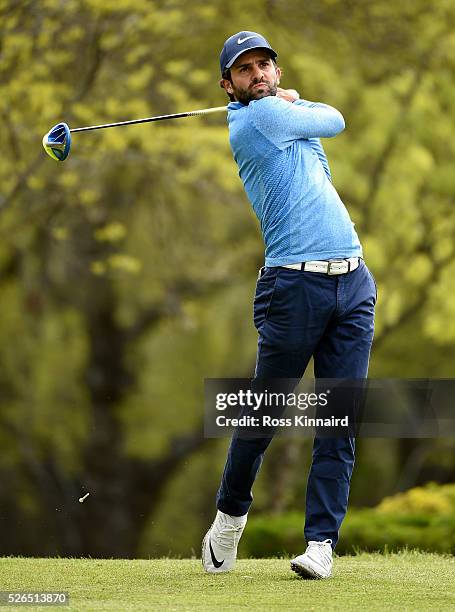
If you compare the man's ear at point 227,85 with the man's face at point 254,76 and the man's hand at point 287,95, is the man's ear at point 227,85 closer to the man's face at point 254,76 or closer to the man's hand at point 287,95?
the man's face at point 254,76

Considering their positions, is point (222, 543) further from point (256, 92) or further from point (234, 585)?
point (256, 92)

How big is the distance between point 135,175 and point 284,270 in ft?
38.8

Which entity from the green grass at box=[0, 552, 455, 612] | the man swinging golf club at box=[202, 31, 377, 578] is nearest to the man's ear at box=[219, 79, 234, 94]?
the man swinging golf club at box=[202, 31, 377, 578]

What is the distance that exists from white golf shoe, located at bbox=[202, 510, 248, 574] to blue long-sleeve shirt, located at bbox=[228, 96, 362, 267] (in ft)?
3.89

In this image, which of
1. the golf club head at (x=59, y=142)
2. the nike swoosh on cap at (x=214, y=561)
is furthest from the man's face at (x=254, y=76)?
the nike swoosh on cap at (x=214, y=561)

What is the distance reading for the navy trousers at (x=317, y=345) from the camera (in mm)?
5129

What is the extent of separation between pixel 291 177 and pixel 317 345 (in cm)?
75

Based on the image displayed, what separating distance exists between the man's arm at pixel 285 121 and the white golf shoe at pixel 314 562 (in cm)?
171

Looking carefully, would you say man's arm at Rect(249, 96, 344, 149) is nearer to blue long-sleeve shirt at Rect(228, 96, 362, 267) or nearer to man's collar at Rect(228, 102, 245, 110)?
blue long-sleeve shirt at Rect(228, 96, 362, 267)

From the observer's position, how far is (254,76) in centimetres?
519

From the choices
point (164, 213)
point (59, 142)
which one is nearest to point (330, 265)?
point (59, 142)

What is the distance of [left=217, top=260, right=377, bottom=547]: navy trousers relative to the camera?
16.8ft

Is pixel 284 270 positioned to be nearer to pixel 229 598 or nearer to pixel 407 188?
pixel 229 598

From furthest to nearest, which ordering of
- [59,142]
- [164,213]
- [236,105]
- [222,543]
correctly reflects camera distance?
[164,213], [59,142], [222,543], [236,105]
